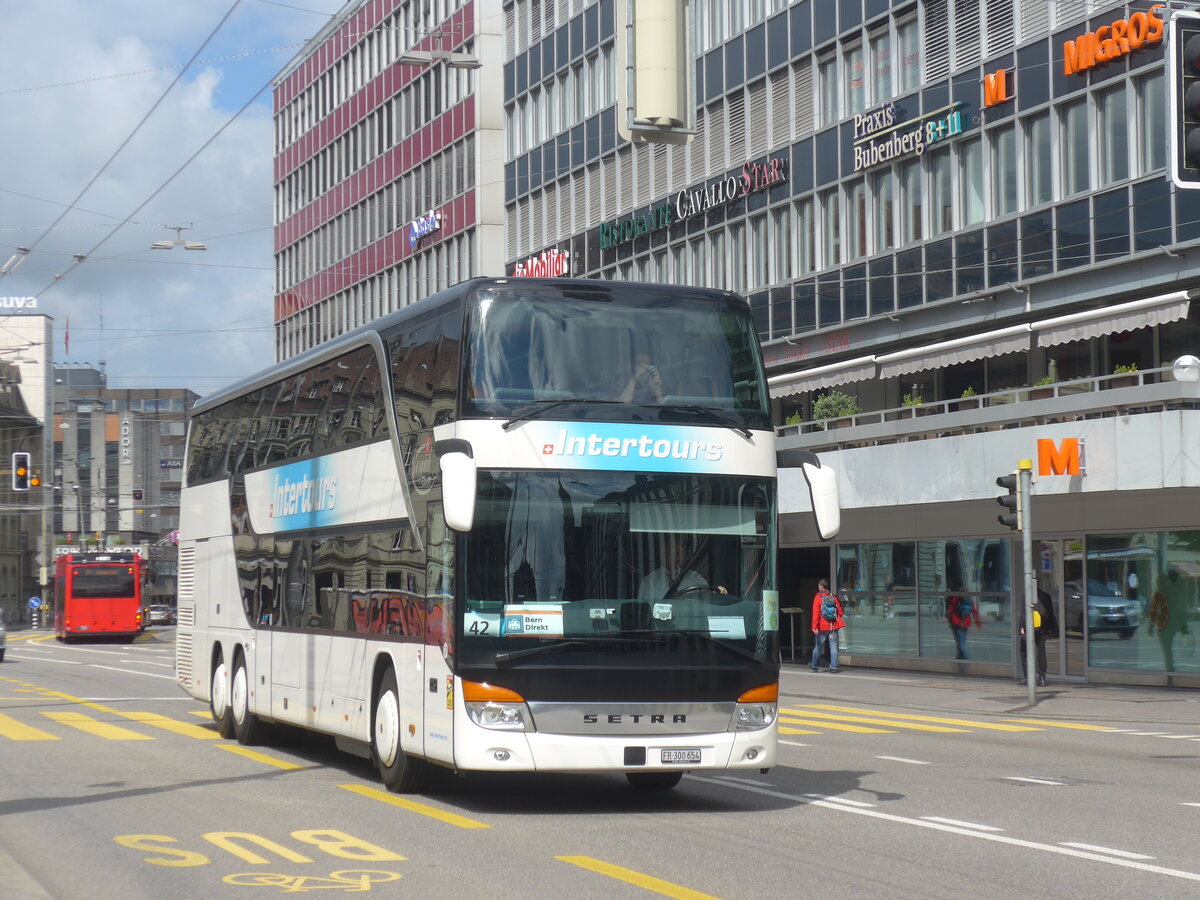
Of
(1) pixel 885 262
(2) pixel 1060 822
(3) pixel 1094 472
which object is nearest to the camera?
(2) pixel 1060 822

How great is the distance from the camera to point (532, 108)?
171ft

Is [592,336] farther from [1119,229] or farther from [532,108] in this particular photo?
[532,108]

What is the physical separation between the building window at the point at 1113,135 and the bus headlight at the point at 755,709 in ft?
62.2

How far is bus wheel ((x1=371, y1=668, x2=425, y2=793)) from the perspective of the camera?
13914 mm

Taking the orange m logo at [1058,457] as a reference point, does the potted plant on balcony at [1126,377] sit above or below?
above

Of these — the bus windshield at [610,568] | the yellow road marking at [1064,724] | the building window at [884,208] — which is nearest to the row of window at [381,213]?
the building window at [884,208]

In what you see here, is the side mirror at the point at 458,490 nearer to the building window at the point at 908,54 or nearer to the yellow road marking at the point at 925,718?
the yellow road marking at the point at 925,718

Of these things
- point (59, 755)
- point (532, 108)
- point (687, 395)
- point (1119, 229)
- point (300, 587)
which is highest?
point (532, 108)

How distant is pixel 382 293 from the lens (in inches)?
2491

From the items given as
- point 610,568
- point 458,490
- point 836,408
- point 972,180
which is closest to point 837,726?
point 610,568

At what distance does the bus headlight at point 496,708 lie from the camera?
492 inches

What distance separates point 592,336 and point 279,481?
5605 millimetres

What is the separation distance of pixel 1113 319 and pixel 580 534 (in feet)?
60.9

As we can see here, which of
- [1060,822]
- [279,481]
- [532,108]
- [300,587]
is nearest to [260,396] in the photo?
[279,481]
